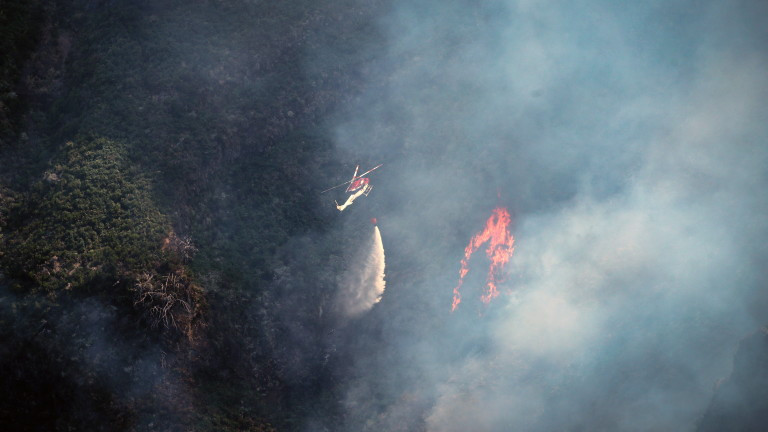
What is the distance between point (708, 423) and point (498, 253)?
1448 cm

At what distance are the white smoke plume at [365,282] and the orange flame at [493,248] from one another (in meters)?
4.65

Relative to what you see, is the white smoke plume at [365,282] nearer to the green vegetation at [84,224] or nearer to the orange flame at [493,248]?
the orange flame at [493,248]

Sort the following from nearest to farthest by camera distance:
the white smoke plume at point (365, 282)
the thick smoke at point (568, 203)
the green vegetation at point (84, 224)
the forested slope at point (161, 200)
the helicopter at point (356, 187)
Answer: the forested slope at point (161, 200) < the green vegetation at point (84, 224) < the white smoke plume at point (365, 282) < the thick smoke at point (568, 203) < the helicopter at point (356, 187)

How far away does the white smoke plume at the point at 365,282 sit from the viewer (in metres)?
25.1

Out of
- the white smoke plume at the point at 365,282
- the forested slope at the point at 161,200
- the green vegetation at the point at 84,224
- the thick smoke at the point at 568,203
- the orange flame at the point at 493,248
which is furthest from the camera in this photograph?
the orange flame at the point at 493,248

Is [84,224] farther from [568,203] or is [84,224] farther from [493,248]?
[568,203]

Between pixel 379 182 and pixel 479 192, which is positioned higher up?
pixel 479 192

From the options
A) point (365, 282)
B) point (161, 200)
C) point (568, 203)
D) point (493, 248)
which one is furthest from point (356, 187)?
point (568, 203)

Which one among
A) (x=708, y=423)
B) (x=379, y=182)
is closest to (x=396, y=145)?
(x=379, y=182)

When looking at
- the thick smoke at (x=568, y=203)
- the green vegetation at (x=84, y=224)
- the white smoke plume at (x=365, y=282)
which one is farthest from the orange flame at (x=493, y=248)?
the green vegetation at (x=84, y=224)

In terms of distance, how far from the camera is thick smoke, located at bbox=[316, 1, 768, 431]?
2623cm

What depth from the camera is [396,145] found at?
2958 cm

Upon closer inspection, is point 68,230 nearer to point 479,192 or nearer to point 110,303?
A: point 110,303

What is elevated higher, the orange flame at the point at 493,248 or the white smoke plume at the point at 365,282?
the orange flame at the point at 493,248
